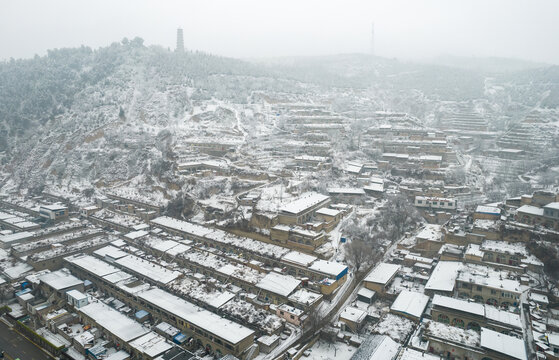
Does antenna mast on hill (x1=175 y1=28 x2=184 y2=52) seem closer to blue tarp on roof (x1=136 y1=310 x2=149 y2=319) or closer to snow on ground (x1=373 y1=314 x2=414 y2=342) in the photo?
blue tarp on roof (x1=136 y1=310 x2=149 y2=319)

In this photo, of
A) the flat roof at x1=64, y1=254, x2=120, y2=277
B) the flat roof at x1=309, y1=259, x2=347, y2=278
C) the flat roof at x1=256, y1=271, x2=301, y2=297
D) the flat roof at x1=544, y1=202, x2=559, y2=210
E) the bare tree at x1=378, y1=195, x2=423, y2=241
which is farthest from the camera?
the bare tree at x1=378, y1=195, x2=423, y2=241

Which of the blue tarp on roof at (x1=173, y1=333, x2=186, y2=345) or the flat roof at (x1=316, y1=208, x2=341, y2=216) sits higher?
the flat roof at (x1=316, y1=208, x2=341, y2=216)

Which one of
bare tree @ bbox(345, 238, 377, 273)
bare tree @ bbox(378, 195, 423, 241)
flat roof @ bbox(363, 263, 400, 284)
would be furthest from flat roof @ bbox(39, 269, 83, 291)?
bare tree @ bbox(378, 195, 423, 241)

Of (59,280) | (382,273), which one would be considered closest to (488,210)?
(382,273)

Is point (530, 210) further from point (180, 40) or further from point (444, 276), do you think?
point (180, 40)

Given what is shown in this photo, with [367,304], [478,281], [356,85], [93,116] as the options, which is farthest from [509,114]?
[93,116]

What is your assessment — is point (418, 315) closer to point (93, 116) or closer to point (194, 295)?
point (194, 295)

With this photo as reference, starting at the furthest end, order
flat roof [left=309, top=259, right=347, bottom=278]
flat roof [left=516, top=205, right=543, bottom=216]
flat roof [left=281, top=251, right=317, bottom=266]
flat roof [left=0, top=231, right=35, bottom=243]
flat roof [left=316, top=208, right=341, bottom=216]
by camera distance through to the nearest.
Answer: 1. flat roof [left=0, top=231, right=35, bottom=243]
2. flat roof [left=316, top=208, right=341, bottom=216]
3. flat roof [left=516, top=205, right=543, bottom=216]
4. flat roof [left=281, top=251, right=317, bottom=266]
5. flat roof [left=309, top=259, right=347, bottom=278]
